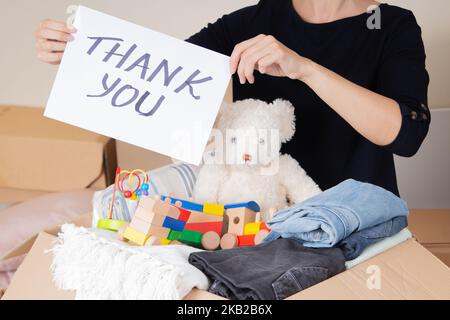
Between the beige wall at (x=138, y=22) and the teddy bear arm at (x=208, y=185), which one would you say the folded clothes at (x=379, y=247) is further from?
the beige wall at (x=138, y=22)

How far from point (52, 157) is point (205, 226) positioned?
90cm

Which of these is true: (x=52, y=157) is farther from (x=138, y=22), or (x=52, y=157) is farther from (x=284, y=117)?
(x=284, y=117)

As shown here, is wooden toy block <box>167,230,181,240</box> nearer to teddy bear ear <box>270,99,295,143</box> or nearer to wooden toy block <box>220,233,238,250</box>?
wooden toy block <box>220,233,238,250</box>

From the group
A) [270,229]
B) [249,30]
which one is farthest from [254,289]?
[249,30]

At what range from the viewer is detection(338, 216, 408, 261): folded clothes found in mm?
712

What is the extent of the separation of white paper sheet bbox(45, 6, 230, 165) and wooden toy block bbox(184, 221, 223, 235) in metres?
0.09

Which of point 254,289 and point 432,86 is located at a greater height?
point 432,86

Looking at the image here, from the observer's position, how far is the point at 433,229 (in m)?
1.59

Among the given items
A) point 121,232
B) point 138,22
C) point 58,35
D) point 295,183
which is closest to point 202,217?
point 121,232

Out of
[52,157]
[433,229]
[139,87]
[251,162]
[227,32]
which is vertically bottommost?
[433,229]

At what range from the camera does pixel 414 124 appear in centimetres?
89

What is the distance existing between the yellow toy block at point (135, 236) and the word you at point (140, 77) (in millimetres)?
163

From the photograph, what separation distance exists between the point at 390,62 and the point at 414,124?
0.58ft

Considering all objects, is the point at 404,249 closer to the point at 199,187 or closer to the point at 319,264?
the point at 319,264
